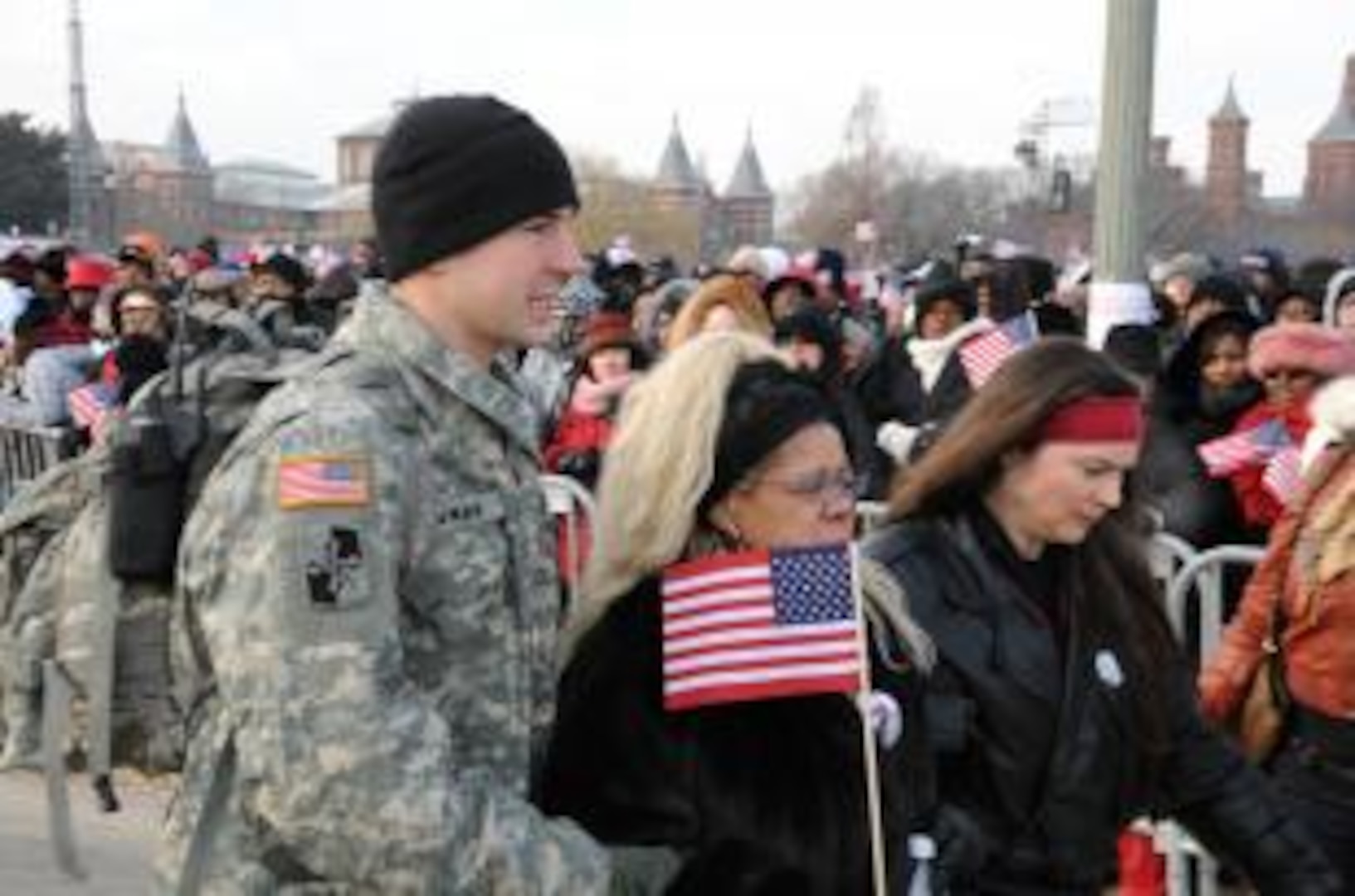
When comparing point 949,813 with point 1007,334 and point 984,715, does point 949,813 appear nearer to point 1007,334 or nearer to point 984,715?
point 984,715

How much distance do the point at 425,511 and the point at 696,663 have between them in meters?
0.58

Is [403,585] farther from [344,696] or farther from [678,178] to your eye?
[678,178]

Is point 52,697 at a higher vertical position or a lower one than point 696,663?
lower

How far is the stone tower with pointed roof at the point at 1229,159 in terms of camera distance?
293ft

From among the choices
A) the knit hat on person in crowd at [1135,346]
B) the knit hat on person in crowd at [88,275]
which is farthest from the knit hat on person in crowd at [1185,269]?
the knit hat on person in crowd at [88,275]

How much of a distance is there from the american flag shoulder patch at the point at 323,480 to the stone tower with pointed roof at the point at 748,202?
108 m

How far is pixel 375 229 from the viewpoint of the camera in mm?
2361

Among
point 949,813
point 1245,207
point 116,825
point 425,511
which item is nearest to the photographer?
point 425,511

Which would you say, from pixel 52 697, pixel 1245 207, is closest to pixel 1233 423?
pixel 52 697

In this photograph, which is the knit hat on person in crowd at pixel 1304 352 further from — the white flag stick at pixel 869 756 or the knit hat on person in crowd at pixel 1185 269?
the knit hat on person in crowd at pixel 1185 269

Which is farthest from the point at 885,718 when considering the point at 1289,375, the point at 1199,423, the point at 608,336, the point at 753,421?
the point at 608,336

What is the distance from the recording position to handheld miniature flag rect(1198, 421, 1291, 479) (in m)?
6.31

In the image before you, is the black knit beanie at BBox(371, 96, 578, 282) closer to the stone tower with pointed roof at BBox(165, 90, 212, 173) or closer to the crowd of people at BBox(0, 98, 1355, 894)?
the crowd of people at BBox(0, 98, 1355, 894)

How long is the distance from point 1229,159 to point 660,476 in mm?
104717
